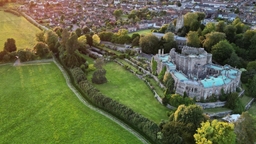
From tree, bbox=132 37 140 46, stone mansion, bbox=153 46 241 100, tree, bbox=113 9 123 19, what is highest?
tree, bbox=113 9 123 19

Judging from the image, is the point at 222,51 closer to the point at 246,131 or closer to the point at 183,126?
the point at 246,131

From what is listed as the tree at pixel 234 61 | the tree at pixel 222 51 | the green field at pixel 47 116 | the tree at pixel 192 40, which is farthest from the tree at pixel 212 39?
the green field at pixel 47 116

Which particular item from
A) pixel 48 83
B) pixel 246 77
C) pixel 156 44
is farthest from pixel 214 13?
pixel 48 83

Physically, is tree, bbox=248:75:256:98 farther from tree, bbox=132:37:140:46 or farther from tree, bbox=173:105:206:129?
tree, bbox=132:37:140:46

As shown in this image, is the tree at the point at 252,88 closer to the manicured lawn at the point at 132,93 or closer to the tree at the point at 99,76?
the manicured lawn at the point at 132,93

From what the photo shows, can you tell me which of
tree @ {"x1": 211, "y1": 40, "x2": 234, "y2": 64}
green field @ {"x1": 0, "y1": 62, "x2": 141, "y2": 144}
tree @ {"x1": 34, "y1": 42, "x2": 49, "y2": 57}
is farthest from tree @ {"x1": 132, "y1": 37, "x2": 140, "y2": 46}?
green field @ {"x1": 0, "y1": 62, "x2": 141, "y2": 144}

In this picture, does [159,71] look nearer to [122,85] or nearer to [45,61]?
[122,85]

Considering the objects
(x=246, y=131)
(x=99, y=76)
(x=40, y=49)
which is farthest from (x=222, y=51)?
(x=40, y=49)
